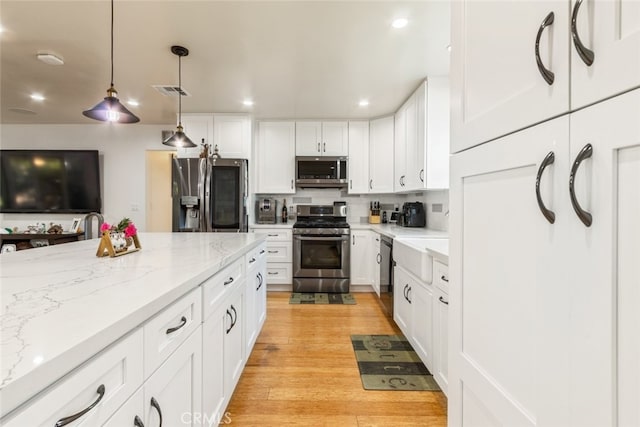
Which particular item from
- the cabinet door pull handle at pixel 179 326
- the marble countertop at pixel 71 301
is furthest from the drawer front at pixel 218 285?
the cabinet door pull handle at pixel 179 326

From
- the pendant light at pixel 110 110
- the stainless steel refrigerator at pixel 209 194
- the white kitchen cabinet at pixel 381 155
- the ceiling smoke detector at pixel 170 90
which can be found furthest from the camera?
the white kitchen cabinet at pixel 381 155

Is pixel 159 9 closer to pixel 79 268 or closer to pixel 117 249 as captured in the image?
pixel 117 249

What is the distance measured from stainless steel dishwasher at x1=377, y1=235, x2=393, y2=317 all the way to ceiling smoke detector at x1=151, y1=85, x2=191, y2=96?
108 inches

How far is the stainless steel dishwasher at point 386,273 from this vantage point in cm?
275

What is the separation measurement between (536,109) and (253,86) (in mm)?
2931

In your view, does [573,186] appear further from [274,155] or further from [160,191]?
[160,191]

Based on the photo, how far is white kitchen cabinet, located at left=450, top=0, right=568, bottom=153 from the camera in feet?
1.68

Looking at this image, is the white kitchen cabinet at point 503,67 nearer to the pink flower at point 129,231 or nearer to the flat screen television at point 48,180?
the pink flower at point 129,231

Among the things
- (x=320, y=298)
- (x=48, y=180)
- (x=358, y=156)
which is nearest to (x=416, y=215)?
(x=358, y=156)

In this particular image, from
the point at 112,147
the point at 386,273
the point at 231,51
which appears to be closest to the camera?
the point at 231,51

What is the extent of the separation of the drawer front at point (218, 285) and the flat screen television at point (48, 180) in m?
4.24

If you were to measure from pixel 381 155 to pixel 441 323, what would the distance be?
9.09 feet

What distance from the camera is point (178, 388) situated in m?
0.94

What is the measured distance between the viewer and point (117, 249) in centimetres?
138
